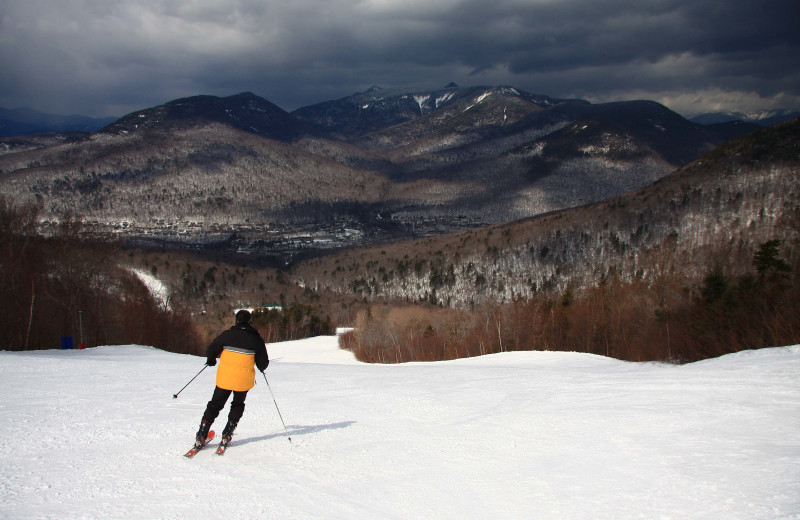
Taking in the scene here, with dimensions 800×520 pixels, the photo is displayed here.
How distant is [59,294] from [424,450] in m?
33.6

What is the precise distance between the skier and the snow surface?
51cm

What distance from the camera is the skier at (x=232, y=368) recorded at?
8.15m

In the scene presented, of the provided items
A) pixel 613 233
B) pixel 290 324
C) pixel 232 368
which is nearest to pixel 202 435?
pixel 232 368

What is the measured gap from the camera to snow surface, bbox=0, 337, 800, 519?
6.21 m

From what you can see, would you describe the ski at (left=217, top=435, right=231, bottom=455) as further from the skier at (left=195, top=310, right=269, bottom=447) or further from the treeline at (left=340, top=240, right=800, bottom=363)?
the treeline at (left=340, top=240, right=800, bottom=363)

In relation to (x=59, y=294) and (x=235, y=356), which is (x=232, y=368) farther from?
(x=59, y=294)

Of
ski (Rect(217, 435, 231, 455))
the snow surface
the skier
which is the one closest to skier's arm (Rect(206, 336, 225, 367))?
the skier

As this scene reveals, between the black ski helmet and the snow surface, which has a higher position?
the black ski helmet

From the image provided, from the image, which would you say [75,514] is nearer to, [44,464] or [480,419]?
[44,464]

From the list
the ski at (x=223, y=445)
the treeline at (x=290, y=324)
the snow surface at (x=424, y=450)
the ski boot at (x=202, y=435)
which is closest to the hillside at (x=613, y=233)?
the treeline at (x=290, y=324)

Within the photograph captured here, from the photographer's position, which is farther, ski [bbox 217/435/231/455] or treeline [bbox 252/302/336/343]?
treeline [bbox 252/302/336/343]

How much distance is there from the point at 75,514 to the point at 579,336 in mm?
40587

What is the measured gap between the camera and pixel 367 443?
29.4 ft

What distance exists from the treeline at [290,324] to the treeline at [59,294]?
4962 centimetres
